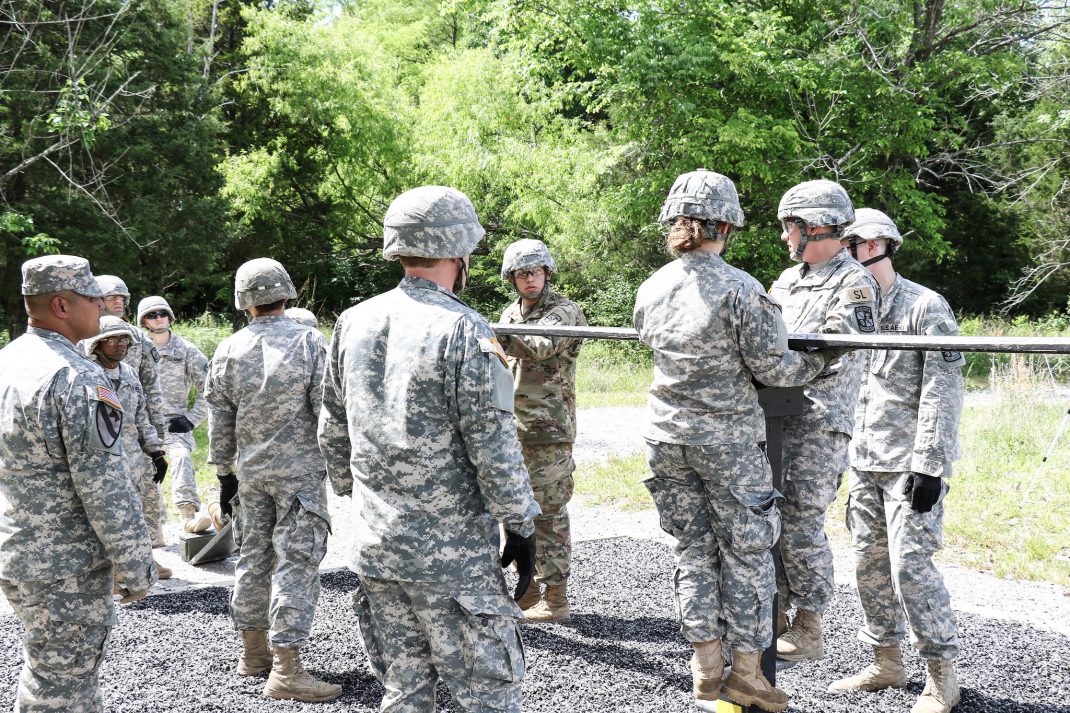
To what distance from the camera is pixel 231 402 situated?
5090 millimetres

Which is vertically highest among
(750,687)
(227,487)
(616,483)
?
(227,487)

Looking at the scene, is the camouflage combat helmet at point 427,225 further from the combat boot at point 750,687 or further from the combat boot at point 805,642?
the combat boot at point 805,642

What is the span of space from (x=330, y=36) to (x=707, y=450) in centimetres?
3103

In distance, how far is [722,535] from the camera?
401 cm

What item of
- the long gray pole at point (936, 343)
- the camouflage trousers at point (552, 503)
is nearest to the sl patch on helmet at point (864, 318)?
the long gray pole at point (936, 343)

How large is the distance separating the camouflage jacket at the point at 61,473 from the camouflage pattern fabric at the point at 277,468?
1252 mm

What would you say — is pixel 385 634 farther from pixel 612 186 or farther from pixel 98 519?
pixel 612 186

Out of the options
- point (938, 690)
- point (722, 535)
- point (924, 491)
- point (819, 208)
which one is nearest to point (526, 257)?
point (819, 208)

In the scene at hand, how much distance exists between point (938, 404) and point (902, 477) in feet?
1.29

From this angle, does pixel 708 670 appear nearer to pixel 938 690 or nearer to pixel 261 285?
pixel 938 690

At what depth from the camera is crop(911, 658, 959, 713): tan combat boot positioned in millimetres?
4258

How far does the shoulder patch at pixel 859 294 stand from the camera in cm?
421

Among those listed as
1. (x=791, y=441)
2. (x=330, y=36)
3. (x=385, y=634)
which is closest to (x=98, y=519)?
(x=385, y=634)

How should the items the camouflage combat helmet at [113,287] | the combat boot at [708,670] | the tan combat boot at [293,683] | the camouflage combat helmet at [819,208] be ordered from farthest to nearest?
the camouflage combat helmet at [113,287]
the tan combat boot at [293,683]
the camouflage combat helmet at [819,208]
the combat boot at [708,670]
